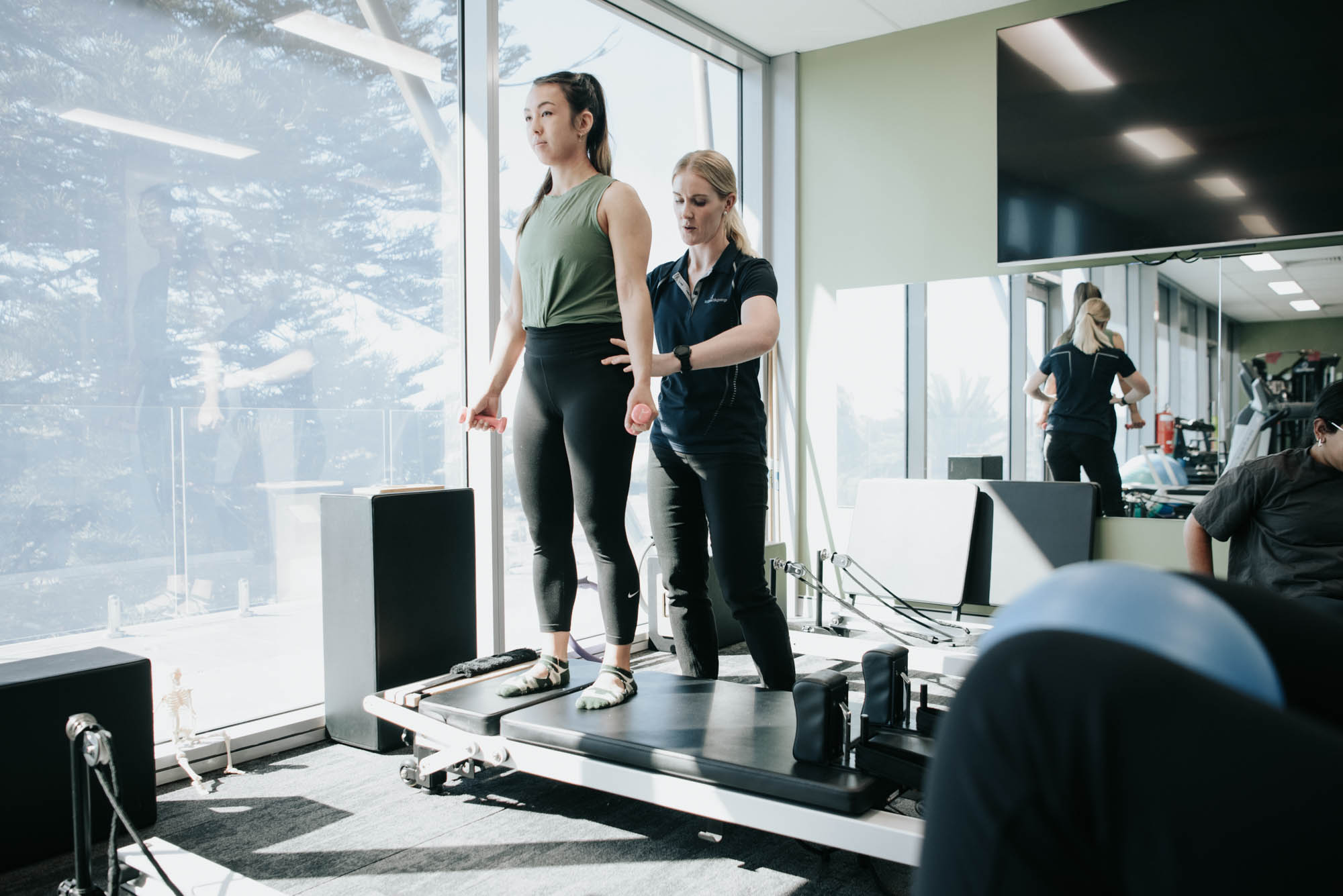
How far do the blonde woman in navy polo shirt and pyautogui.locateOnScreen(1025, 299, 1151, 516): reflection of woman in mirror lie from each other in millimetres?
2076

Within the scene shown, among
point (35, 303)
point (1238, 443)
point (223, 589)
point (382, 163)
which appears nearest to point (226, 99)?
point (382, 163)

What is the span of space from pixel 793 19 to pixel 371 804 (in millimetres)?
3757

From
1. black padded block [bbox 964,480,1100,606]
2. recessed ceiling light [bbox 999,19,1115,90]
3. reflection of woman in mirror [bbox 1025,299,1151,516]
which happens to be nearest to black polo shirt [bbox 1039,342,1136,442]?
reflection of woman in mirror [bbox 1025,299,1151,516]

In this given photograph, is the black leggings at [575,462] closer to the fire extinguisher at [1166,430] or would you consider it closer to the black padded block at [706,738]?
the black padded block at [706,738]

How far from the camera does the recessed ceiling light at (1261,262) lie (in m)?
3.59

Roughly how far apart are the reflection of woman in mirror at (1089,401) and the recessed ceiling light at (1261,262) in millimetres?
514

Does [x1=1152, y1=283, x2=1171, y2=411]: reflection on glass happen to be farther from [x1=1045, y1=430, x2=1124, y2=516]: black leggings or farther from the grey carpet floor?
the grey carpet floor

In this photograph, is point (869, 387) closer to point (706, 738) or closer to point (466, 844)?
point (706, 738)

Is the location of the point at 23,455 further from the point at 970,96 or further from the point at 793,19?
the point at 970,96

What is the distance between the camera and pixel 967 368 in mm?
4254

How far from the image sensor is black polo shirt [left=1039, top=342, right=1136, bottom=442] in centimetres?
383

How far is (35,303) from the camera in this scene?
7.33 ft

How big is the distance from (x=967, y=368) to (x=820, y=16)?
1.75 meters

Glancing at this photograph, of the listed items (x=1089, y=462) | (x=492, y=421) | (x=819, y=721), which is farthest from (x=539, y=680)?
(x=1089, y=462)
